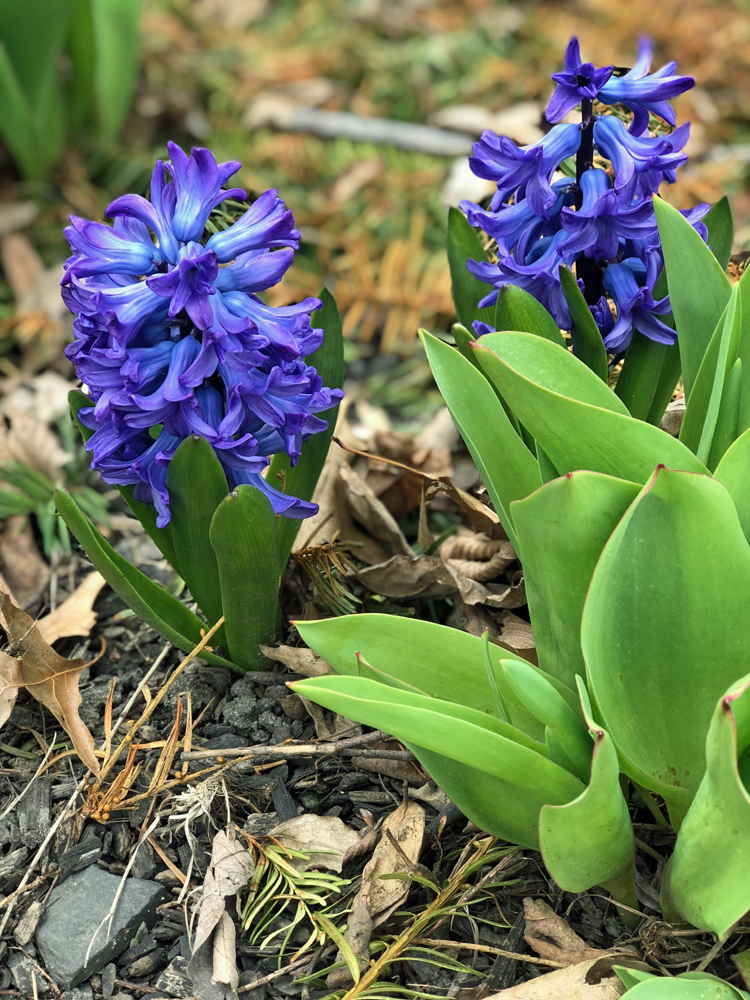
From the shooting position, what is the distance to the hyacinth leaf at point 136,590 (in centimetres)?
114

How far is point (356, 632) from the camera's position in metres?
1.04

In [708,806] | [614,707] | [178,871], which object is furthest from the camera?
[178,871]

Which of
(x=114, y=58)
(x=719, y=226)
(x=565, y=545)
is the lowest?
(x=565, y=545)

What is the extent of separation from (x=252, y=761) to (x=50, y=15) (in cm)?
217

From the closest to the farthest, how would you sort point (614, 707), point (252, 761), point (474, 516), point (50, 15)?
point (614, 707) → point (252, 761) → point (474, 516) → point (50, 15)

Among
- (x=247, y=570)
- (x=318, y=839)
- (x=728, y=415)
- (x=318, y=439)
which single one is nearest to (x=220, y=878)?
(x=318, y=839)

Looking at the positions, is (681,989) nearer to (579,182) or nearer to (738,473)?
(738,473)

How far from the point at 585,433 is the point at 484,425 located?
0.20 metres

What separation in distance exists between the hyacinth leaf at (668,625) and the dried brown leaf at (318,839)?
40 centimetres

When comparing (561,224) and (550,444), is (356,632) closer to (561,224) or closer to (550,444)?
(550,444)

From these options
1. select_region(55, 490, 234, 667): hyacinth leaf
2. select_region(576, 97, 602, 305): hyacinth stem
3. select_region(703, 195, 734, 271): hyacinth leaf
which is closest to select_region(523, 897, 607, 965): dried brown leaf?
select_region(55, 490, 234, 667): hyacinth leaf

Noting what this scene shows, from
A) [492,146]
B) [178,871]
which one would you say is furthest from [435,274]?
[178,871]

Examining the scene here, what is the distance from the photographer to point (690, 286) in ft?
3.91

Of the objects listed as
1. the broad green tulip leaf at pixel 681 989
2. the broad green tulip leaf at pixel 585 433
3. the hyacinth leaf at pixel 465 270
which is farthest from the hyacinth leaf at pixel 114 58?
the broad green tulip leaf at pixel 681 989
